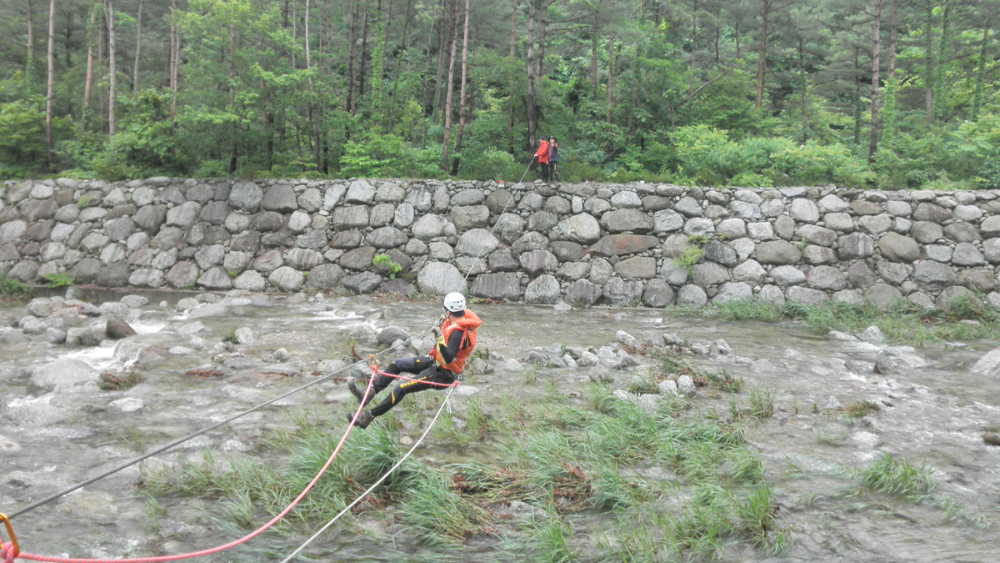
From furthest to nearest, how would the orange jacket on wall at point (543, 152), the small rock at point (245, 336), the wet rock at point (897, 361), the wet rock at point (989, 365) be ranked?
the orange jacket on wall at point (543, 152)
the small rock at point (245, 336)
the wet rock at point (897, 361)
the wet rock at point (989, 365)

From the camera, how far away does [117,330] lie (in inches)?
316

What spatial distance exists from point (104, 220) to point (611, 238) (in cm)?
1068

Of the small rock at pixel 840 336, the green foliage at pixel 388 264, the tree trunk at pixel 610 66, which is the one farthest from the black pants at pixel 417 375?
the tree trunk at pixel 610 66

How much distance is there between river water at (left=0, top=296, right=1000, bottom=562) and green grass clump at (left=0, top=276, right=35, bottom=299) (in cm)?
366

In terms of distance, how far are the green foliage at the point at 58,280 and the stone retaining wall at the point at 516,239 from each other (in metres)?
0.21

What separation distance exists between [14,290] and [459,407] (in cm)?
1042

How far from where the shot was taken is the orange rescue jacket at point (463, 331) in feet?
15.0

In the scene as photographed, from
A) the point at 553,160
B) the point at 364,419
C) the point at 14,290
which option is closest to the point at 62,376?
the point at 364,419

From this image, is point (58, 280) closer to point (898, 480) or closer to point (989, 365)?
point (898, 480)

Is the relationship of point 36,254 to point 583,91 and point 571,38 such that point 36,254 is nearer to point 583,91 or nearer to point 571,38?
point 583,91

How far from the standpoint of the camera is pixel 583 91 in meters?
17.5

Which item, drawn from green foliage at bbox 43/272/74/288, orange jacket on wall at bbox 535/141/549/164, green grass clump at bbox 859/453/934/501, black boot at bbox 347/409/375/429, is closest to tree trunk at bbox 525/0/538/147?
orange jacket on wall at bbox 535/141/549/164

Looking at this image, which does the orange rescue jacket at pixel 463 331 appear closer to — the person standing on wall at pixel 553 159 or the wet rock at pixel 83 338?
the wet rock at pixel 83 338

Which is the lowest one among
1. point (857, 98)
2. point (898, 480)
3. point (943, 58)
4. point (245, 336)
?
point (245, 336)
